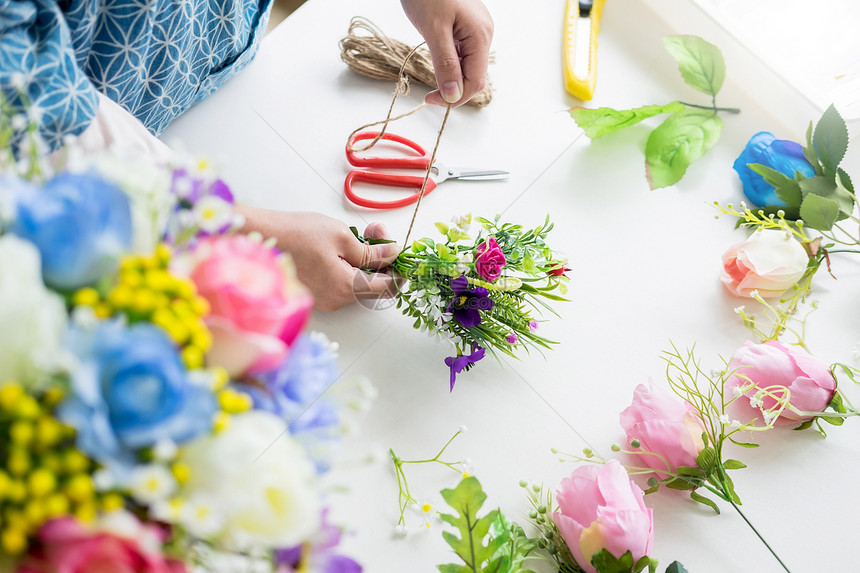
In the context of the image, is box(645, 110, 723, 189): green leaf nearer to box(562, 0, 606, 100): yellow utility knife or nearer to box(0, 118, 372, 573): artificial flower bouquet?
box(562, 0, 606, 100): yellow utility knife

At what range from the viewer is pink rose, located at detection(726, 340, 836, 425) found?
0.78 meters

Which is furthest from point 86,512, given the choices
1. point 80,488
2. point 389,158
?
point 389,158

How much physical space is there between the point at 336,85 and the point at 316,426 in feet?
2.48

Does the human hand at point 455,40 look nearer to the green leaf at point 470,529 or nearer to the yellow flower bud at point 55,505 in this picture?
the green leaf at point 470,529

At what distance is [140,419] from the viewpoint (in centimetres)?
28

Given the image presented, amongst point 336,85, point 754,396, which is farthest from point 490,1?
point 754,396

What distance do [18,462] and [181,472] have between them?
6 centimetres

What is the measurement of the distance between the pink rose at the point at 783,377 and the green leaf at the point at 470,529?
1.24 ft

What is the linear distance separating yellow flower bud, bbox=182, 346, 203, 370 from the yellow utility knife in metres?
0.87

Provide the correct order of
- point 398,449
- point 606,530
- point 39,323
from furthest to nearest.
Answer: point 398,449, point 606,530, point 39,323

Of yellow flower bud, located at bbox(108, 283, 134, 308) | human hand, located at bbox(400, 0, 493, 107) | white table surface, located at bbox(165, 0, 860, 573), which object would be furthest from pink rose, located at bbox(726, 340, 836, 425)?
yellow flower bud, located at bbox(108, 283, 134, 308)

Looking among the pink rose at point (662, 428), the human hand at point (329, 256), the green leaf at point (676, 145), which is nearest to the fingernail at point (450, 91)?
the human hand at point (329, 256)

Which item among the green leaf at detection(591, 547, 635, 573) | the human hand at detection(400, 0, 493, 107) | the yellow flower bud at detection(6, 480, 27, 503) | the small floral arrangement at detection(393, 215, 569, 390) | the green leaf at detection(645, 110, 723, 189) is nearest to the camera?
the yellow flower bud at detection(6, 480, 27, 503)

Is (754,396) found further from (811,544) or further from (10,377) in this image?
(10,377)
